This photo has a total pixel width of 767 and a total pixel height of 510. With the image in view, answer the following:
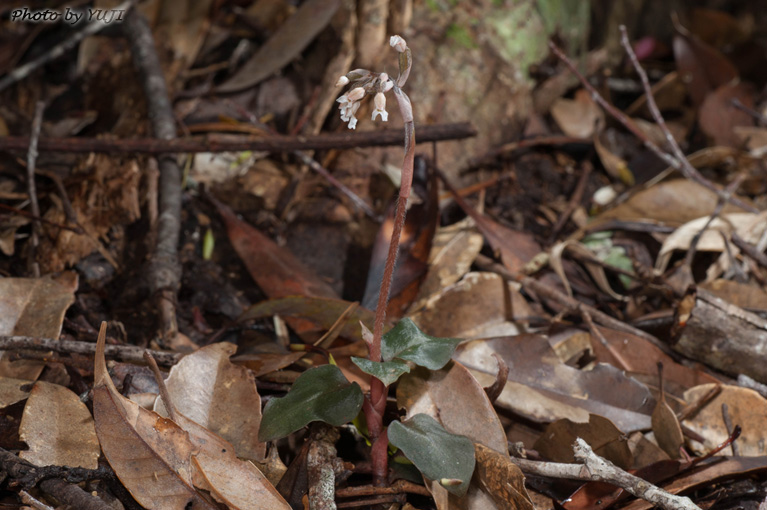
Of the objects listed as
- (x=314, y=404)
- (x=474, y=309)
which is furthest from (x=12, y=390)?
(x=474, y=309)

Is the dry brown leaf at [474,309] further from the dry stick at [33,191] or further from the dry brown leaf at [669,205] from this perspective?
the dry stick at [33,191]

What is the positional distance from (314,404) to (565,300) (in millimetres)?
1091

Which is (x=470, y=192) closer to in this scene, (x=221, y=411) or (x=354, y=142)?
(x=354, y=142)

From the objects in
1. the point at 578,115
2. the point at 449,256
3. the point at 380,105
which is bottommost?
the point at 449,256

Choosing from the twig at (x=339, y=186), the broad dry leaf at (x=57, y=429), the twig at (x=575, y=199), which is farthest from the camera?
the twig at (x=575, y=199)

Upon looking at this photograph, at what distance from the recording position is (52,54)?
8.90 ft

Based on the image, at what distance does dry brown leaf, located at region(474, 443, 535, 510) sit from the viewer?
1308 mm

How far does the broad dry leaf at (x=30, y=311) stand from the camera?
1618 mm

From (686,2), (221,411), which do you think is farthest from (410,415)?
(686,2)

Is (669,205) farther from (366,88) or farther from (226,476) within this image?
(226,476)

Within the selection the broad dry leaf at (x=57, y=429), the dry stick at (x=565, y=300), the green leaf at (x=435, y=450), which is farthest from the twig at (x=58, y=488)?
the dry stick at (x=565, y=300)

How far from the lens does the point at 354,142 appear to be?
2.29 meters

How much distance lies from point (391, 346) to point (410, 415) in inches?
7.7

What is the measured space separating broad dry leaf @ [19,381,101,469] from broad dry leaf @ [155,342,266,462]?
18 centimetres
